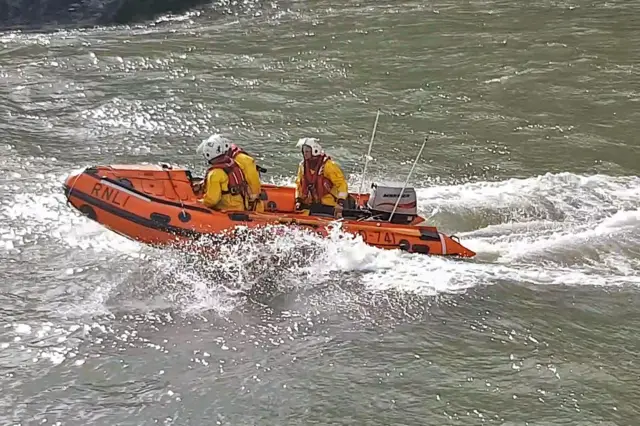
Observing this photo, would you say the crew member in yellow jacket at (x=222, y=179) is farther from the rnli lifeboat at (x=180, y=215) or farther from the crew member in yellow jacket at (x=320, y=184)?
the crew member in yellow jacket at (x=320, y=184)

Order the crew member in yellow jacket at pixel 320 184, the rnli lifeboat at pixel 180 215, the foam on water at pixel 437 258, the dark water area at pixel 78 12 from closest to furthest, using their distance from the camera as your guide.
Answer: the foam on water at pixel 437 258 → the rnli lifeboat at pixel 180 215 → the crew member in yellow jacket at pixel 320 184 → the dark water area at pixel 78 12

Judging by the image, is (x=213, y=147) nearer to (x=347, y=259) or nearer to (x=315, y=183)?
(x=315, y=183)

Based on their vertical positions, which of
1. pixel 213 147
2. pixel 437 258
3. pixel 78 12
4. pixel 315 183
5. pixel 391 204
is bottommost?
pixel 437 258

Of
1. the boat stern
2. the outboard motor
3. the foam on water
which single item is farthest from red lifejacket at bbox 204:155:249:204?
the boat stern

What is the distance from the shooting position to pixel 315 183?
812cm

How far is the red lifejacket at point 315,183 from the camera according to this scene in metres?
8.06

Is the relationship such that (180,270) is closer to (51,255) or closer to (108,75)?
(51,255)

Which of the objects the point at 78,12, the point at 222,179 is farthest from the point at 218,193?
the point at 78,12

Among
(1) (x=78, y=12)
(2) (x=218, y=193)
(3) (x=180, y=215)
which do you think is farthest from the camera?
(1) (x=78, y=12)

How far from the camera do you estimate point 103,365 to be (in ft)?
21.0

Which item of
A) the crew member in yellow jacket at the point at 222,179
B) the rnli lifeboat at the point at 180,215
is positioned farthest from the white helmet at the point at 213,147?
the rnli lifeboat at the point at 180,215

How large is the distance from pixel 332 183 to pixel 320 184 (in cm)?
12

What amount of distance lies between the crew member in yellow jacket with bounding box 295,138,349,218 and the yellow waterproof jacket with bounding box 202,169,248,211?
2.17 feet

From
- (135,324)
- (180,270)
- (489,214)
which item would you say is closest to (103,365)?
(135,324)
